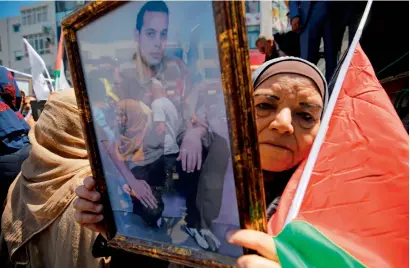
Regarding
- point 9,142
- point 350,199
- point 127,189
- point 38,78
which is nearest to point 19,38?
point 38,78

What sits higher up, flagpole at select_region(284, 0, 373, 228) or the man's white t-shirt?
the man's white t-shirt

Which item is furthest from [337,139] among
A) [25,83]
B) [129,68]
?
[25,83]

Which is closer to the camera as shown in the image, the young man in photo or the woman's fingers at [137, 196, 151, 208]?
the young man in photo

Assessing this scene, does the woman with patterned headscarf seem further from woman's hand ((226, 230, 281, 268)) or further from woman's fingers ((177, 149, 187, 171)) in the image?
woman's hand ((226, 230, 281, 268))

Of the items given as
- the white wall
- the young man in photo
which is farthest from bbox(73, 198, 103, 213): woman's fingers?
the white wall

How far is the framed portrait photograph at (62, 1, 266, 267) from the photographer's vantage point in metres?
0.56

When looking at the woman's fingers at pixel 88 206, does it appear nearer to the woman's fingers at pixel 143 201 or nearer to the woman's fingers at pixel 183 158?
the woman's fingers at pixel 143 201

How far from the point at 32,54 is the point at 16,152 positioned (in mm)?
3097

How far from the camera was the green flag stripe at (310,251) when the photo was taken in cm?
58

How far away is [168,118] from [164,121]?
0.01 metres


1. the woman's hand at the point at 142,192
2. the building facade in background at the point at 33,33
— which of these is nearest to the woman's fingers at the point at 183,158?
the woman's hand at the point at 142,192

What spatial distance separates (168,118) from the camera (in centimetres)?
67

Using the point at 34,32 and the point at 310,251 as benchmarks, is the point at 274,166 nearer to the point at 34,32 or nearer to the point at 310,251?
the point at 310,251

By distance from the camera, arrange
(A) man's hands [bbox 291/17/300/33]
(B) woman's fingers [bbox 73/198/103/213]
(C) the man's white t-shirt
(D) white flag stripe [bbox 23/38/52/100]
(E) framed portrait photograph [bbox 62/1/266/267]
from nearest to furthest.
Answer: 1. (E) framed portrait photograph [bbox 62/1/266/267]
2. (C) the man's white t-shirt
3. (B) woman's fingers [bbox 73/198/103/213]
4. (A) man's hands [bbox 291/17/300/33]
5. (D) white flag stripe [bbox 23/38/52/100]
